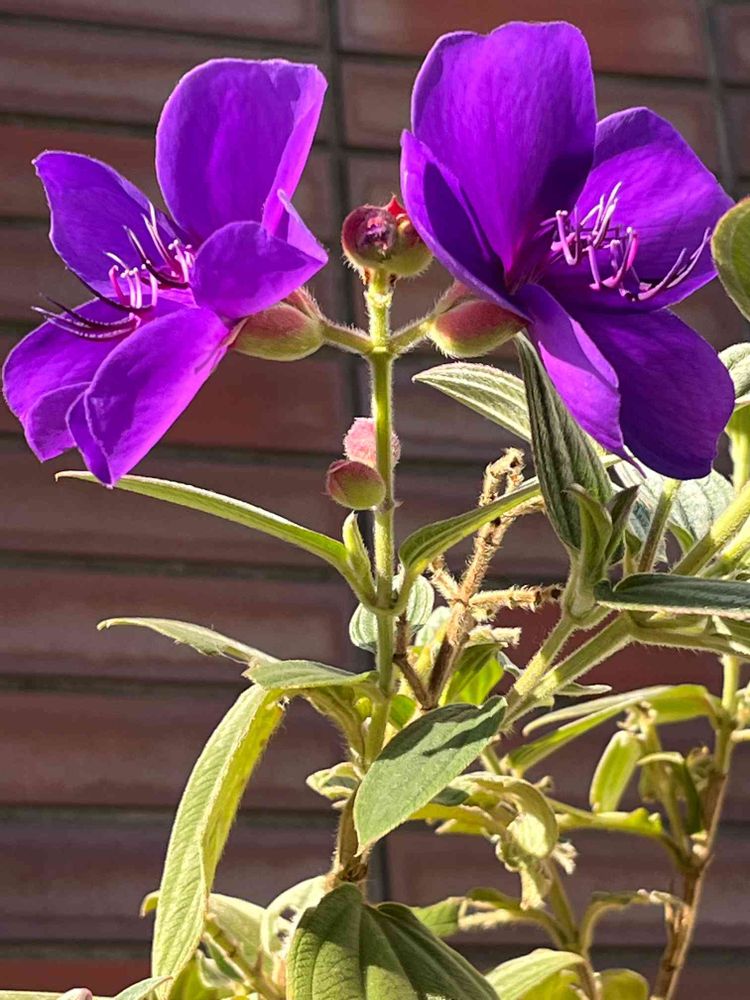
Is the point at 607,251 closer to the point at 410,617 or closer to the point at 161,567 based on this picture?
the point at 410,617

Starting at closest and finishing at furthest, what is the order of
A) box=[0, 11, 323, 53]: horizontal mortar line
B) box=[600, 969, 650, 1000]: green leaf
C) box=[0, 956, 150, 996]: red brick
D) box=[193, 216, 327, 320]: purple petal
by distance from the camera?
box=[193, 216, 327, 320]: purple petal < box=[600, 969, 650, 1000]: green leaf < box=[0, 956, 150, 996]: red brick < box=[0, 11, 323, 53]: horizontal mortar line

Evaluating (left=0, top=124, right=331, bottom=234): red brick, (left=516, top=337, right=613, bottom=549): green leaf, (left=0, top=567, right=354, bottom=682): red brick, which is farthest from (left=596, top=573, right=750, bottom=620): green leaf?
(left=0, top=124, right=331, bottom=234): red brick

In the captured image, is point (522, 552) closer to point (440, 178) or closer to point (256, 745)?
point (256, 745)

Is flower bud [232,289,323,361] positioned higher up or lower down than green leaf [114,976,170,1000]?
higher up

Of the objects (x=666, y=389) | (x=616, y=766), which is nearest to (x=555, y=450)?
(x=666, y=389)

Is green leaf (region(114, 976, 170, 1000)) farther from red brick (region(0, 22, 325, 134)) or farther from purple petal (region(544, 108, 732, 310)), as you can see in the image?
red brick (region(0, 22, 325, 134))

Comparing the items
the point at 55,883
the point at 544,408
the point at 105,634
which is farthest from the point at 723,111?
the point at 544,408
